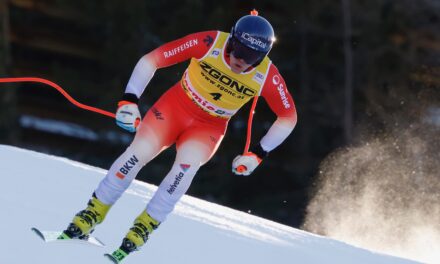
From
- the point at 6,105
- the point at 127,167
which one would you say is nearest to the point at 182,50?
the point at 127,167

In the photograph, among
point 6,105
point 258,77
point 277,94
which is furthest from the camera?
point 6,105

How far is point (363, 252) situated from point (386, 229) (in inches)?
366

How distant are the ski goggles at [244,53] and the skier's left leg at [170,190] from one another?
0.59 meters

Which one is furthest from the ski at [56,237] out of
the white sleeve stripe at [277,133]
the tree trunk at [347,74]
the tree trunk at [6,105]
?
the tree trunk at [347,74]

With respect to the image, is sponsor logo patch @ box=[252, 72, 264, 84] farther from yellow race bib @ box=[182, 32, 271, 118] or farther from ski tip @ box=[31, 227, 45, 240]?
ski tip @ box=[31, 227, 45, 240]

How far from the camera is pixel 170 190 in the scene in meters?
5.99

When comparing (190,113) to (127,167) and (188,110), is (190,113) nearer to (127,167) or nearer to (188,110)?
(188,110)

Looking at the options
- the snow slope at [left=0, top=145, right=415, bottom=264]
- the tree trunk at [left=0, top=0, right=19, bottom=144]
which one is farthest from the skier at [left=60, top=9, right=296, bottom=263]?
the tree trunk at [left=0, top=0, right=19, bottom=144]

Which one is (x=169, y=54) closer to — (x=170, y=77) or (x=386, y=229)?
(x=386, y=229)

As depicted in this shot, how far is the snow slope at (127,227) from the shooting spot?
5.88 meters

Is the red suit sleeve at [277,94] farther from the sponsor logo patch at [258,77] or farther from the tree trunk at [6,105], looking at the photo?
the tree trunk at [6,105]

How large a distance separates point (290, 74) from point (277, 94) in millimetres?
15975

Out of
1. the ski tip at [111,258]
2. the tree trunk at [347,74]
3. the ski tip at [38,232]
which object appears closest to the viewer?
the ski tip at [111,258]

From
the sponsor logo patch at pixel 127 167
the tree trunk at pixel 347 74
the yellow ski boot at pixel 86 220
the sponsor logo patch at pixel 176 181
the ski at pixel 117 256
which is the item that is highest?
the sponsor logo patch at pixel 127 167
